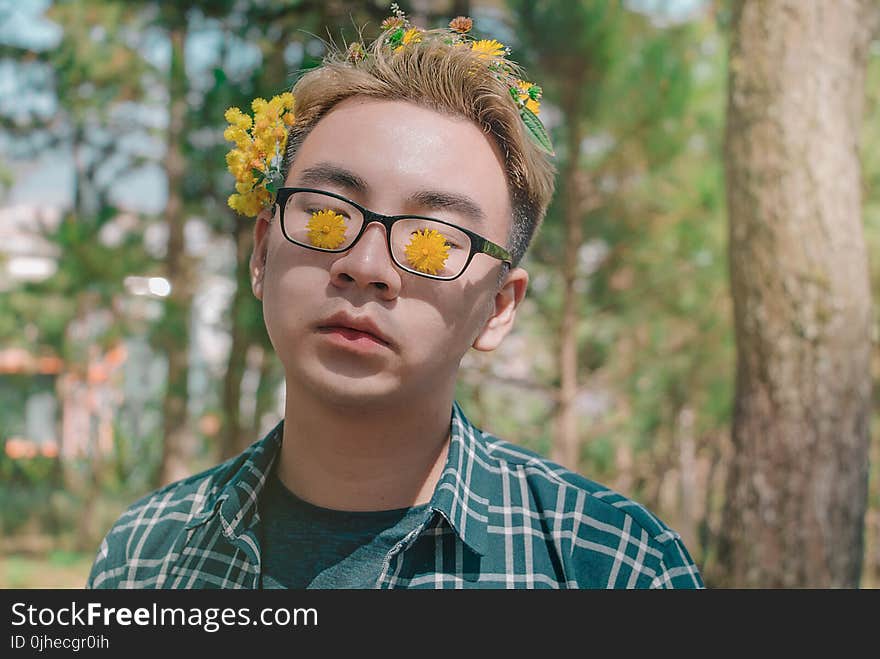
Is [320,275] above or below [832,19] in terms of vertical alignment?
below

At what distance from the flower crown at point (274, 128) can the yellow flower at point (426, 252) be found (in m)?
0.29

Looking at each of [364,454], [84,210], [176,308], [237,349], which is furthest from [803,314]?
[84,210]

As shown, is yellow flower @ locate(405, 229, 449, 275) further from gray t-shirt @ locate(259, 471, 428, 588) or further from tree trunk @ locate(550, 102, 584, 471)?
tree trunk @ locate(550, 102, 584, 471)

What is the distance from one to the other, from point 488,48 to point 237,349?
3485mm

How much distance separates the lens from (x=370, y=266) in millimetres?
1026

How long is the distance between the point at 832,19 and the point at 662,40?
184 cm

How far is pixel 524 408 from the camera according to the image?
594cm

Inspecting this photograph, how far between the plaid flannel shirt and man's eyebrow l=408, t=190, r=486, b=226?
0.99ft

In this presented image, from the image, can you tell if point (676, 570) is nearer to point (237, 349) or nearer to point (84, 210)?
point (237, 349)

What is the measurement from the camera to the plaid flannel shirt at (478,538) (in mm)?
1099

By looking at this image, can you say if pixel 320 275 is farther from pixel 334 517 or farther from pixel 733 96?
pixel 733 96

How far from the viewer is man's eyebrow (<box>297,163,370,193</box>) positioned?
1073mm

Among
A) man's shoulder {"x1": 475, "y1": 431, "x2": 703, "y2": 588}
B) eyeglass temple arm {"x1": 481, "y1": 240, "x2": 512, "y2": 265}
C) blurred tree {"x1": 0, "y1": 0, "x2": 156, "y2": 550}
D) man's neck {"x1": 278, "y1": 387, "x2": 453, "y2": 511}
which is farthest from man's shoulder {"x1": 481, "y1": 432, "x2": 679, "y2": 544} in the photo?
blurred tree {"x1": 0, "y1": 0, "x2": 156, "y2": 550}
